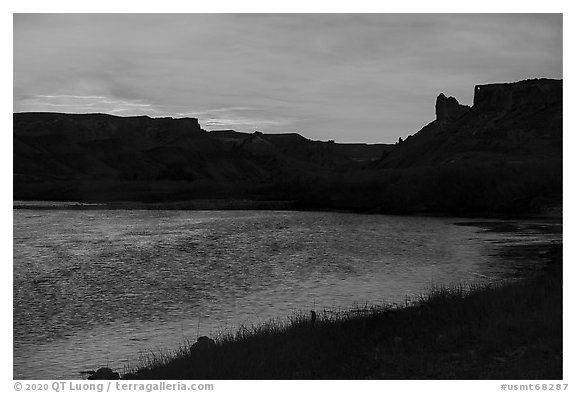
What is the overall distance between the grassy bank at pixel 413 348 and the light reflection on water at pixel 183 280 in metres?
4.14

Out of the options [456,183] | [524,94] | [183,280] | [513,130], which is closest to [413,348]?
[183,280]

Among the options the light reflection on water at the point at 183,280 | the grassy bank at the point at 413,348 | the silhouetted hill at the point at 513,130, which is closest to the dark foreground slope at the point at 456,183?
the silhouetted hill at the point at 513,130

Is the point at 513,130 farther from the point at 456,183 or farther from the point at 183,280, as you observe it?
the point at 183,280

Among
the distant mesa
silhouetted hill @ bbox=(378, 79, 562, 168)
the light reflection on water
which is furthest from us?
the distant mesa

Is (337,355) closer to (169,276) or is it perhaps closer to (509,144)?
(169,276)

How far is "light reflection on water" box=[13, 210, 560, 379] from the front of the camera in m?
21.4

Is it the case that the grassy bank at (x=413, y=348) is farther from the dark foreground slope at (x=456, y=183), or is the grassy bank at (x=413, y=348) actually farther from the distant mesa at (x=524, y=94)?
the distant mesa at (x=524, y=94)

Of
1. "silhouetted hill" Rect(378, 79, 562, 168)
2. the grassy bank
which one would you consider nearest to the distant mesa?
"silhouetted hill" Rect(378, 79, 562, 168)

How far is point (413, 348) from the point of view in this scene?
44.3 ft

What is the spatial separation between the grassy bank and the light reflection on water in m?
4.14

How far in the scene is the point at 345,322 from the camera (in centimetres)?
1738

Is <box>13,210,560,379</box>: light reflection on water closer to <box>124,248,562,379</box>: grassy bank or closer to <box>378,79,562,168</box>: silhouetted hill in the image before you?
<box>124,248,562,379</box>: grassy bank

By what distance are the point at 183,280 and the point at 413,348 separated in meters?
21.5
